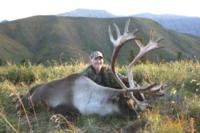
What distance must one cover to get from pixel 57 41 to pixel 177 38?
43.0 meters

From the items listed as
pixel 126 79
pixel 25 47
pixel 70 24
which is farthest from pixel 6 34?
pixel 126 79

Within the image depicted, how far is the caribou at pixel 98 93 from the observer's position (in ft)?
22.8

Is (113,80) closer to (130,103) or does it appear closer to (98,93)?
(98,93)

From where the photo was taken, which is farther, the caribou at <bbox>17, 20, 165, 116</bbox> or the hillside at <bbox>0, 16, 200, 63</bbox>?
the hillside at <bbox>0, 16, 200, 63</bbox>

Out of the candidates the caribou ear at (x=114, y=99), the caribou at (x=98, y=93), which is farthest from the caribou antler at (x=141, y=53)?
the caribou ear at (x=114, y=99)

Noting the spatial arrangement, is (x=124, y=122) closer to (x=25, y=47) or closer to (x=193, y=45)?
(x=25, y=47)

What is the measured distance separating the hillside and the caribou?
359 feet

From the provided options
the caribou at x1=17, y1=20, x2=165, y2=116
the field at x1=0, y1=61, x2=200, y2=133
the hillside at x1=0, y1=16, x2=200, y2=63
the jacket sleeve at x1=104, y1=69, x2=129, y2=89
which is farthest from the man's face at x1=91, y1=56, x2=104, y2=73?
the hillside at x1=0, y1=16, x2=200, y2=63

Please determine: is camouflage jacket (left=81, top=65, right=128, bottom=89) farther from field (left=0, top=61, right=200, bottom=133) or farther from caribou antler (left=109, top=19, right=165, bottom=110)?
field (left=0, top=61, right=200, bottom=133)

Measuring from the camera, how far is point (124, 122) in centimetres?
671

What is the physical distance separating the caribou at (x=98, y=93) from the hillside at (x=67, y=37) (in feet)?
359

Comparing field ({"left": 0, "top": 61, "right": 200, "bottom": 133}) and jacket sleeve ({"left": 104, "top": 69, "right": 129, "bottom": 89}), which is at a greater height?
jacket sleeve ({"left": 104, "top": 69, "right": 129, "bottom": 89})

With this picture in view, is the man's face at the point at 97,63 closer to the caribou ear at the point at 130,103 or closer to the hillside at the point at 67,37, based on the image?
the caribou ear at the point at 130,103

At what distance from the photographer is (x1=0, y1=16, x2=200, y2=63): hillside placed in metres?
127
